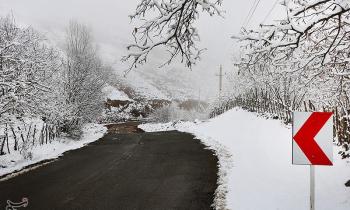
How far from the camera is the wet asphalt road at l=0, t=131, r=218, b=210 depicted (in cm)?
734

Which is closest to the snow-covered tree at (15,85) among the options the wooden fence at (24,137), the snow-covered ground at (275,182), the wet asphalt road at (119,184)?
the wooden fence at (24,137)

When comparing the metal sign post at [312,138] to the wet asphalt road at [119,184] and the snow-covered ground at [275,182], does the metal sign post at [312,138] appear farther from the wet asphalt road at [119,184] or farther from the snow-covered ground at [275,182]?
the wet asphalt road at [119,184]

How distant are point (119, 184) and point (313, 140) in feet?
18.6

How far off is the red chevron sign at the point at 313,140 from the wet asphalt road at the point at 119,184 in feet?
8.50

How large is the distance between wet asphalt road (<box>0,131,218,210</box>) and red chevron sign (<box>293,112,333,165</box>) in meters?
2.59

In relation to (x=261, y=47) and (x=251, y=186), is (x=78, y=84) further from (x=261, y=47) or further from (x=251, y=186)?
(x=261, y=47)

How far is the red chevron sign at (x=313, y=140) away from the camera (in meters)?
5.05

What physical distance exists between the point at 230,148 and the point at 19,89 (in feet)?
31.5

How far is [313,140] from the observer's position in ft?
16.7

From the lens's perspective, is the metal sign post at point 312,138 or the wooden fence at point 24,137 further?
the wooden fence at point 24,137

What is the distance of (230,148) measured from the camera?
16578 mm

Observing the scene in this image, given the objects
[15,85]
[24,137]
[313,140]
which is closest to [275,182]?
[313,140]

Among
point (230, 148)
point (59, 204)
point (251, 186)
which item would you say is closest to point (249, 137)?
point (230, 148)

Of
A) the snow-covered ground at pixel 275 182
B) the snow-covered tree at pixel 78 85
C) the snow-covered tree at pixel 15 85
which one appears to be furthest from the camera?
the snow-covered tree at pixel 78 85
